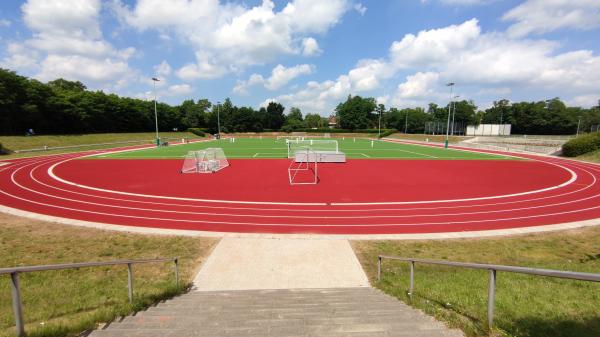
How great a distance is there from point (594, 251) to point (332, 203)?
10.2 metres

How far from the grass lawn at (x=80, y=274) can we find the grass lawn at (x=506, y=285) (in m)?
5.28

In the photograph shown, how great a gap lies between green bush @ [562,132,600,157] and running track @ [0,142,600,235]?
1054 inches

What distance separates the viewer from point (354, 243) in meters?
10.8

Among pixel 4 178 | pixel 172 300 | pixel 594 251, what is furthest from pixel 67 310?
pixel 4 178

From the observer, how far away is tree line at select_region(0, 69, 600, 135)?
5875 centimetres

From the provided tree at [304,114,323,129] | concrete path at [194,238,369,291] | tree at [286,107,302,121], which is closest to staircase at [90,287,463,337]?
concrete path at [194,238,369,291]

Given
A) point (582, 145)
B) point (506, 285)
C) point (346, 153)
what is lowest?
point (346, 153)

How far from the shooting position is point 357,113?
415ft

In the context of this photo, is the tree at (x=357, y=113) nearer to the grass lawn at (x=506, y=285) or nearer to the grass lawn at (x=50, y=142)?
the grass lawn at (x=50, y=142)

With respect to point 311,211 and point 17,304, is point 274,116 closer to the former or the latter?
point 311,211

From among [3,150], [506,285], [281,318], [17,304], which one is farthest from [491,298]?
[3,150]

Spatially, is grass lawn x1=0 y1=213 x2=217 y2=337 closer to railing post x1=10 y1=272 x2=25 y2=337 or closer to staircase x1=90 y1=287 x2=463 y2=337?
railing post x1=10 y1=272 x2=25 y2=337

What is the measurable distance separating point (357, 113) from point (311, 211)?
117 meters

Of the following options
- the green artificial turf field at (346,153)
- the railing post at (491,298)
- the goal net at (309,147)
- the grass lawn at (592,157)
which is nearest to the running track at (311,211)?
the railing post at (491,298)
